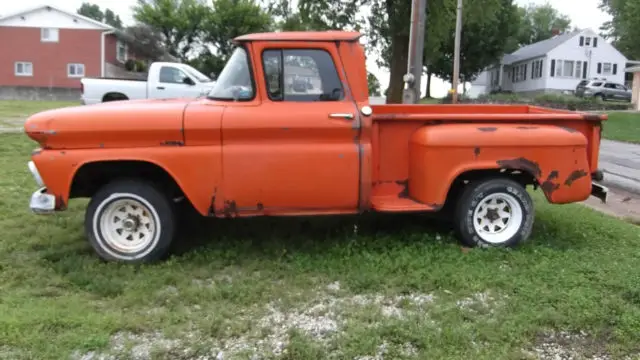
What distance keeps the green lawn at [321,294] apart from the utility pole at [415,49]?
4644 millimetres

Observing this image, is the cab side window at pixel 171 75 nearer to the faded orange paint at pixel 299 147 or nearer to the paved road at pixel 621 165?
the paved road at pixel 621 165

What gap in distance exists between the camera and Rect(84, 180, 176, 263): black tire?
5.45 m

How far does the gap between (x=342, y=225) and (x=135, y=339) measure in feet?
9.99

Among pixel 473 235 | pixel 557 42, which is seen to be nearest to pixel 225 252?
pixel 473 235

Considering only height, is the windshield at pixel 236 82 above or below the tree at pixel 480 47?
below

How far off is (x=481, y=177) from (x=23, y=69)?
46830 mm

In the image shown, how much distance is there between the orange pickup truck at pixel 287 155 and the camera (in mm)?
5285

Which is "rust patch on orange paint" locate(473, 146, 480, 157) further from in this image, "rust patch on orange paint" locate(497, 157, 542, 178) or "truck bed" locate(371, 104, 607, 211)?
"rust patch on orange paint" locate(497, 157, 542, 178)

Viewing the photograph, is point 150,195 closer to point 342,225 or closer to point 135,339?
point 135,339

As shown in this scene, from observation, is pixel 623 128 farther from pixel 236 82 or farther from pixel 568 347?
pixel 568 347

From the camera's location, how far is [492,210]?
5992 millimetres

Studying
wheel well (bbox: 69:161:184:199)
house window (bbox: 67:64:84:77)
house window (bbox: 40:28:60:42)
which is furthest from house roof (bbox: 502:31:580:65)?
wheel well (bbox: 69:161:184:199)

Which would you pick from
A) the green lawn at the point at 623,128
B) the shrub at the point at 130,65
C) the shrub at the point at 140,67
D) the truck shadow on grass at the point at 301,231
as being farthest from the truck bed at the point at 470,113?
the shrub at the point at 130,65

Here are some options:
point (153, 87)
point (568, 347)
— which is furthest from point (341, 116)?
point (153, 87)
